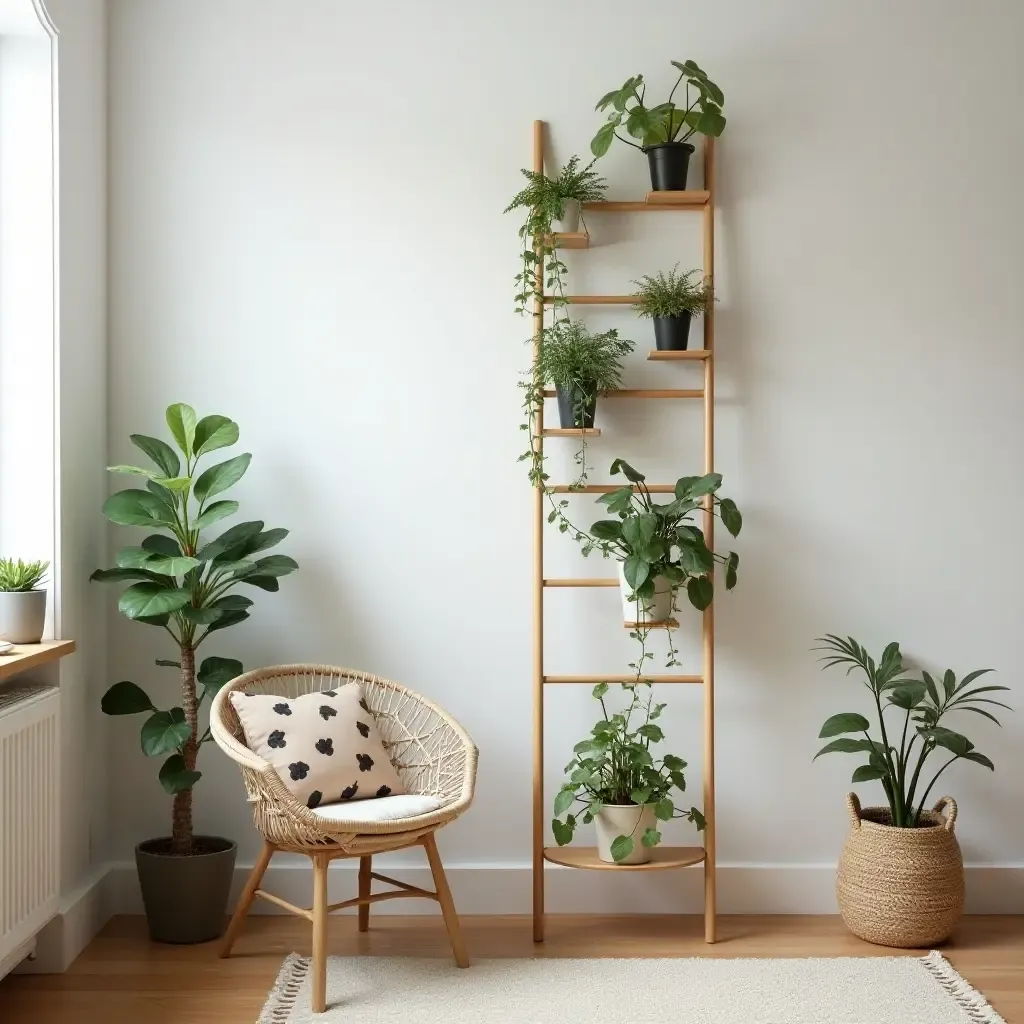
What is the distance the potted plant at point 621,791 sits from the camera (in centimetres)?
304

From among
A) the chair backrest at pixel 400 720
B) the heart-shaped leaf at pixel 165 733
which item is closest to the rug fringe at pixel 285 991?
the chair backrest at pixel 400 720

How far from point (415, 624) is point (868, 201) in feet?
6.05

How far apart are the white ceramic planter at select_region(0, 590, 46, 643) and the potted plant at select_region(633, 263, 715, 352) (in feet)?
5.87

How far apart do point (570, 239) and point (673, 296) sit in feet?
1.11

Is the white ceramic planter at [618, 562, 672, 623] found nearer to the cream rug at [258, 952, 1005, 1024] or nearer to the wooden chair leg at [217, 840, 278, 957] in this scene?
the cream rug at [258, 952, 1005, 1024]

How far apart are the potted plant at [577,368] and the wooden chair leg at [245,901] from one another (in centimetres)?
142

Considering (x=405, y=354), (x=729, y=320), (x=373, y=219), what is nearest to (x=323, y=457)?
(x=405, y=354)

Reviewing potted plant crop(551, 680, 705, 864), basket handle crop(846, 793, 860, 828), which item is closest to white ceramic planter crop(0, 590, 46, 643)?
potted plant crop(551, 680, 705, 864)

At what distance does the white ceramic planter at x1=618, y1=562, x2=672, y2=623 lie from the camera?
3.08m

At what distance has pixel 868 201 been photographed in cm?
336

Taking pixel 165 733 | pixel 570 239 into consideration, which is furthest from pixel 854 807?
pixel 165 733

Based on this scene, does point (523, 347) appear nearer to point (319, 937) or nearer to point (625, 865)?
point (625, 865)

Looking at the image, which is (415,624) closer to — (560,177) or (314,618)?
(314,618)

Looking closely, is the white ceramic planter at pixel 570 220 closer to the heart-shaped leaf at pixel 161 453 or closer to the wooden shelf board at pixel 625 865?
the heart-shaped leaf at pixel 161 453
